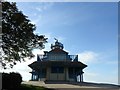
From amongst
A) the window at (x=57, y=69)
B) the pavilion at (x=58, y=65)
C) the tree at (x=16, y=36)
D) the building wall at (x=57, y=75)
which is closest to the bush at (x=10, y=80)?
the tree at (x=16, y=36)

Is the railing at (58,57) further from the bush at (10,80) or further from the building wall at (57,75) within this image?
the bush at (10,80)

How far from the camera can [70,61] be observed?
39.7 metres

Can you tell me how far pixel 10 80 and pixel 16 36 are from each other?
3.71 meters

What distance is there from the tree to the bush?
6.56 feet

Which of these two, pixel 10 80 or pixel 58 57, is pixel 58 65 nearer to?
pixel 58 57

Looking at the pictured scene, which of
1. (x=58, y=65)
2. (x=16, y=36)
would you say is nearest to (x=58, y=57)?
(x=58, y=65)

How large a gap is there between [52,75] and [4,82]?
2009cm

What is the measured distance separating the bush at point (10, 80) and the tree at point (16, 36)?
2001 mm

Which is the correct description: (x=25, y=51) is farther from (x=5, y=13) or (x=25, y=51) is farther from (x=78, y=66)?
(x=78, y=66)

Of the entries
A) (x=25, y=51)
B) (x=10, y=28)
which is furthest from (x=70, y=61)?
(x=10, y=28)

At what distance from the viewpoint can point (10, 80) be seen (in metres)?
21.0

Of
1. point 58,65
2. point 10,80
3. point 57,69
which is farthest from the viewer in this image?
point 57,69

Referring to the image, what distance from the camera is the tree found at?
21984 mm

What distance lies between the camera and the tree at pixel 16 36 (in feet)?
72.1
